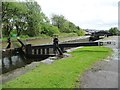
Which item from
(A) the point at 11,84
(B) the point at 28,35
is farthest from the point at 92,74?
(B) the point at 28,35

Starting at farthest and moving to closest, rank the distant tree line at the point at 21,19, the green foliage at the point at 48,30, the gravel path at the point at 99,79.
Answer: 1. the green foliage at the point at 48,30
2. the distant tree line at the point at 21,19
3. the gravel path at the point at 99,79

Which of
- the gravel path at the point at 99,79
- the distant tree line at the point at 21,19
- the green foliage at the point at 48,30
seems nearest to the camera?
the gravel path at the point at 99,79

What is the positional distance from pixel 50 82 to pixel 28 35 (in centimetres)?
6788

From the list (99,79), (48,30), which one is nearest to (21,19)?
(48,30)

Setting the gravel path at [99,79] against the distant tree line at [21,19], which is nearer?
the gravel path at [99,79]

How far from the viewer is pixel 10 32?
2908 inches

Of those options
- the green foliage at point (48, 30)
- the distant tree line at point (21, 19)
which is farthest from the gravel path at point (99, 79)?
the green foliage at point (48, 30)

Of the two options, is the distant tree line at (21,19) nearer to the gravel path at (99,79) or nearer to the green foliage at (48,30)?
the green foliage at (48,30)

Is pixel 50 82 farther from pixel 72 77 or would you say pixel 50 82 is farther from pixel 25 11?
pixel 25 11

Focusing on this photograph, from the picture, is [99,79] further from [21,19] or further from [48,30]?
[48,30]

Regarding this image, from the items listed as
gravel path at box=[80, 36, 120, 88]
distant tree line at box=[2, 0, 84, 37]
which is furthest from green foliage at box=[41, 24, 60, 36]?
gravel path at box=[80, 36, 120, 88]

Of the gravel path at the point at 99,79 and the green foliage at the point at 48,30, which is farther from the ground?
Result: the green foliage at the point at 48,30

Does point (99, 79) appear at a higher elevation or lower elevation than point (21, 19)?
lower

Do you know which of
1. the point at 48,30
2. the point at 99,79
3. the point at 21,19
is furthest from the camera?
the point at 48,30
